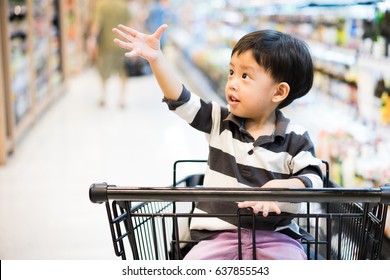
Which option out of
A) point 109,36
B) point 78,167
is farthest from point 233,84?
point 109,36

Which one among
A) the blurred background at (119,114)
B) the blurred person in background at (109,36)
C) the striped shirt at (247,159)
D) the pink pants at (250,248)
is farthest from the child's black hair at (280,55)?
the blurred person in background at (109,36)

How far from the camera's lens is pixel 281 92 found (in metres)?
1.66

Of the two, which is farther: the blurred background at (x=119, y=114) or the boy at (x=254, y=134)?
the blurred background at (x=119, y=114)

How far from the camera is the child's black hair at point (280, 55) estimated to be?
160 centimetres

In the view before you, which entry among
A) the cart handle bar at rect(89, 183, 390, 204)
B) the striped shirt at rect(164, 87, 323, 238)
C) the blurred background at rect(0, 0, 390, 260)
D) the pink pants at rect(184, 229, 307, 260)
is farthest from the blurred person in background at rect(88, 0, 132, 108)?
→ the cart handle bar at rect(89, 183, 390, 204)

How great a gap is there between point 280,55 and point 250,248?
19.1 inches

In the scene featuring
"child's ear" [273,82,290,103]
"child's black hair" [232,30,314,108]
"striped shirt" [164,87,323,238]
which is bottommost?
"striped shirt" [164,87,323,238]

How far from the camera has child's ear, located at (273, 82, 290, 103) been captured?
5.39 feet

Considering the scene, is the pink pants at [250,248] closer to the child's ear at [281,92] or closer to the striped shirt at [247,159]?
the striped shirt at [247,159]

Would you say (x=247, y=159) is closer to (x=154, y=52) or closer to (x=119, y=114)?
(x=154, y=52)

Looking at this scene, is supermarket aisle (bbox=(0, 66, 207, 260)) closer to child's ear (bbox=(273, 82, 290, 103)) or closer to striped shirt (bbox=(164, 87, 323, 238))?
striped shirt (bbox=(164, 87, 323, 238))

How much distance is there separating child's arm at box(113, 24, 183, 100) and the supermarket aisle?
5.20ft

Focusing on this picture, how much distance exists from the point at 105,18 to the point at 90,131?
6.50 feet

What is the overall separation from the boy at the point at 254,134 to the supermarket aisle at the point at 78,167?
151cm
